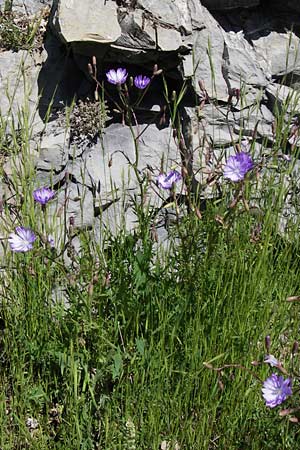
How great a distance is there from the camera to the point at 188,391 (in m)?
2.40

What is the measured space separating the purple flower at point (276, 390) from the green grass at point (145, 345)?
25 centimetres

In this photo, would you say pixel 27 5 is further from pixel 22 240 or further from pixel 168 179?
pixel 22 240

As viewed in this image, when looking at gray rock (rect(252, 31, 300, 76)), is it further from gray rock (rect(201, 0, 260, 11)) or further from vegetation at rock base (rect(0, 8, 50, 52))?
vegetation at rock base (rect(0, 8, 50, 52))

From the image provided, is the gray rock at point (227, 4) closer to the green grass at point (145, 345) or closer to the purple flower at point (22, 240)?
the green grass at point (145, 345)

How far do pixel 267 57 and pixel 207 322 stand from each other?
1956mm

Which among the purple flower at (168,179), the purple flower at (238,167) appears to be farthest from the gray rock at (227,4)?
the purple flower at (238,167)

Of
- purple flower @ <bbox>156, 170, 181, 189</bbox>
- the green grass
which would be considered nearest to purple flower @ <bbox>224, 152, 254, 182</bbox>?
the green grass

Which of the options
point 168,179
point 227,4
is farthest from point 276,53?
point 168,179

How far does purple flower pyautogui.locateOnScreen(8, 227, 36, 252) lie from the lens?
7.84 ft

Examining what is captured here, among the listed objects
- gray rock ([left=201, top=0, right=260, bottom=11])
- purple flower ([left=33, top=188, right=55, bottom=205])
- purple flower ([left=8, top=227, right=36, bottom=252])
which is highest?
gray rock ([left=201, top=0, right=260, bottom=11])

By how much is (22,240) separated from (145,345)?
54cm

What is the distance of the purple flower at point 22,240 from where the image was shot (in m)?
2.39

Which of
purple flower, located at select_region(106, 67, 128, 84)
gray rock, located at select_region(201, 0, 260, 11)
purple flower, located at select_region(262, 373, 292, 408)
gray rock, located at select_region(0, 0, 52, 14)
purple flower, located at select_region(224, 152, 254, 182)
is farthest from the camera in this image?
gray rock, located at select_region(0, 0, 52, 14)

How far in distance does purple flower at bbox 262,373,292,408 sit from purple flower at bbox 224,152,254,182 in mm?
606
